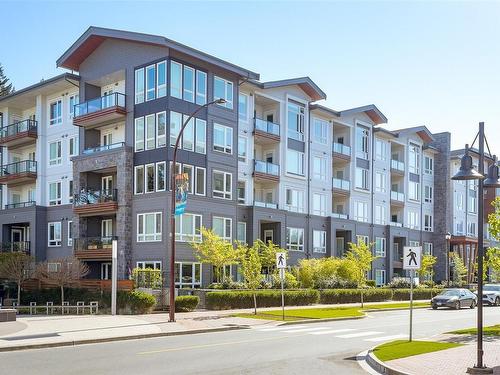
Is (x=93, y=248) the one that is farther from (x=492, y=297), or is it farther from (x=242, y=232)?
(x=492, y=297)

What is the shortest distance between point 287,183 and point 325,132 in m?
7.14

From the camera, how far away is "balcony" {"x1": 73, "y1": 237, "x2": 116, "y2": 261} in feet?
126

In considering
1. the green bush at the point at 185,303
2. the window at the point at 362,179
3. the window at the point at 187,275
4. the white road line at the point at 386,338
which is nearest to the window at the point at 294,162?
the window at the point at 362,179

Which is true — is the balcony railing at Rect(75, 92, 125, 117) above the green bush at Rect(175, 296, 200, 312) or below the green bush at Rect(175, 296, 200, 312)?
above

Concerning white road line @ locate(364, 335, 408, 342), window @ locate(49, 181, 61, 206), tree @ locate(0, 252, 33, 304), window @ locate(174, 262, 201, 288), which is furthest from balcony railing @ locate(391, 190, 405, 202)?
white road line @ locate(364, 335, 408, 342)

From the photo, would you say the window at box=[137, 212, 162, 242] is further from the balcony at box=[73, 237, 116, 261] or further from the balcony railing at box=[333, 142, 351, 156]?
the balcony railing at box=[333, 142, 351, 156]

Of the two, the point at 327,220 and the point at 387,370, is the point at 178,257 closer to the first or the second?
the point at 327,220

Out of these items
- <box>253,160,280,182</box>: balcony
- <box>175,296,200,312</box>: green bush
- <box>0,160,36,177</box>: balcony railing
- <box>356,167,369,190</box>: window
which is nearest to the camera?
<box>175,296,200,312</box>: green bush

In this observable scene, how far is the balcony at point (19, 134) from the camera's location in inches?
1791

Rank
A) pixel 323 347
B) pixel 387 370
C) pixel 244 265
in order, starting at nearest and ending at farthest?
pixel 387 370 < pixel 323 347 < pixel 244 265

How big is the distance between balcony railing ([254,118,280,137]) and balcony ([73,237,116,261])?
13288mm

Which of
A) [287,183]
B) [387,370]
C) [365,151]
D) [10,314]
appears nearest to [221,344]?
[387,370]

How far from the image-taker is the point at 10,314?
22.4m

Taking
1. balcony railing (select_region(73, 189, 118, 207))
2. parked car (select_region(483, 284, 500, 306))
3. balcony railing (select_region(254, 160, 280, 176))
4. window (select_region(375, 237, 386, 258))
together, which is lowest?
parked car (select_region(483, 284, 500, 306))
